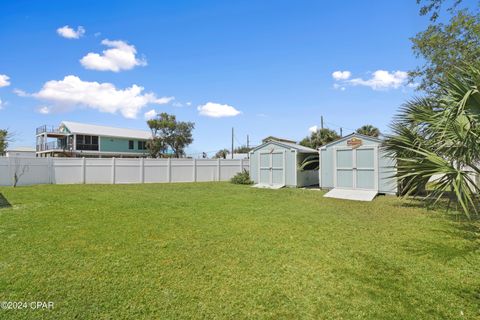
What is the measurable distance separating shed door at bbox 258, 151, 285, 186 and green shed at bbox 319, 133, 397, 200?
2.50 m

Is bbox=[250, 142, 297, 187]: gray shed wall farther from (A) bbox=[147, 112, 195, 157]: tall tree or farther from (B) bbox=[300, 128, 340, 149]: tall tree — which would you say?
(A) bbox=[147, 112, 195, 157]: tall tree

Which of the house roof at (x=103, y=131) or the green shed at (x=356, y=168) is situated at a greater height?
the house roof at (x=103, y=131)

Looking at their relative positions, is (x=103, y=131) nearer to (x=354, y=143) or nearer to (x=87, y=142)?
(x=87, y=142)

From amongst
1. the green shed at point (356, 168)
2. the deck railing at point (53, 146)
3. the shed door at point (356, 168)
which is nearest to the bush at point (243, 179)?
the green shed at point (356, 168)

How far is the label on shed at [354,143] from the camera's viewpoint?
39.1ft

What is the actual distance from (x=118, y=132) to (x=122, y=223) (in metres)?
28.4

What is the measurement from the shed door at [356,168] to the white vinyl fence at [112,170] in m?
8.55

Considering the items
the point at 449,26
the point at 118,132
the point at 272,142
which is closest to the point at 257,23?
the point at 272,142

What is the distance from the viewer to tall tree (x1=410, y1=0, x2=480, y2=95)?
30.3 feet

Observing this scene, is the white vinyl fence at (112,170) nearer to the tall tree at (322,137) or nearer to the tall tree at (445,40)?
the tall tree at (322,137)

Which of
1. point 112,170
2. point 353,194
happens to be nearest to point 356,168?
point 353,194

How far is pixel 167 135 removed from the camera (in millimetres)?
32188

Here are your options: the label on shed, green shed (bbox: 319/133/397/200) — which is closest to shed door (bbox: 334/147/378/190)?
green shed (bbox: 319/133/397/200)

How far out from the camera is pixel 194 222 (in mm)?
6328
